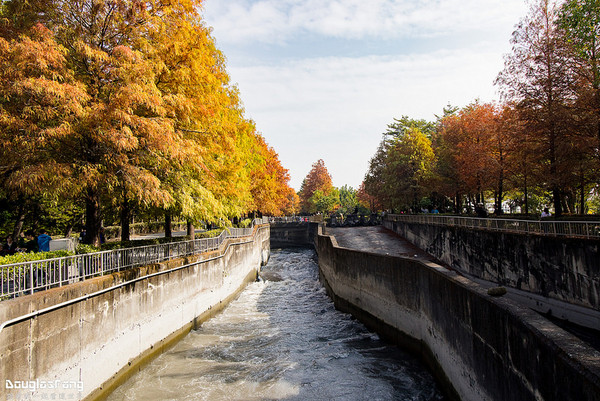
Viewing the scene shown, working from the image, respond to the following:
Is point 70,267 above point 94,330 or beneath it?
above

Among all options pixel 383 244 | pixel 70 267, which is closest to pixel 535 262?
pixel 70 267

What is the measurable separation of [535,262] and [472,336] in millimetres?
8120

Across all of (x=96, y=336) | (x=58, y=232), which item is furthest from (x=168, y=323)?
(x=58, y=232)

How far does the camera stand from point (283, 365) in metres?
11.6

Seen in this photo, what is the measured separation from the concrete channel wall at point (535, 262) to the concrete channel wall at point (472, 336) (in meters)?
4.91

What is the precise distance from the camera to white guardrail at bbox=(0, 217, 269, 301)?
7699mm

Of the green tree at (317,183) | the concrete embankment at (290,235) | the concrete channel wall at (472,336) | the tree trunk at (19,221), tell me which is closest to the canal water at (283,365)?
the concrete channel wall at (472,336)

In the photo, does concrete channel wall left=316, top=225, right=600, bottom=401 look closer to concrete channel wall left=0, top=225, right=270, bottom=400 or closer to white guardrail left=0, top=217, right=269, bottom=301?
A: concrete channel wall left=0, top=225, right=270, bottom=400

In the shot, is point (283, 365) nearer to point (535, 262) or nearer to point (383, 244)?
point (535, 262)

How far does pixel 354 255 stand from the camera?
17.3 metres

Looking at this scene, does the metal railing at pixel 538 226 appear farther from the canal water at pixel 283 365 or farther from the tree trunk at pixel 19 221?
the tree trunk at pixel 19 221

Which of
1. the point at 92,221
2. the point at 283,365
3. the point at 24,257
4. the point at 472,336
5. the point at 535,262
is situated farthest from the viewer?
the point at 535,262

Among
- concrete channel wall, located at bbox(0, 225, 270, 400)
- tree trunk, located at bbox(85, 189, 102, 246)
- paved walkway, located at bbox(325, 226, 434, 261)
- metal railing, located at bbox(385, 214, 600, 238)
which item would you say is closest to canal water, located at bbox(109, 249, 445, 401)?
concrete channel wall, located at bbox(0, 225, 270, 400)

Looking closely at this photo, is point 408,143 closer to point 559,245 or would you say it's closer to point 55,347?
point 559,245
